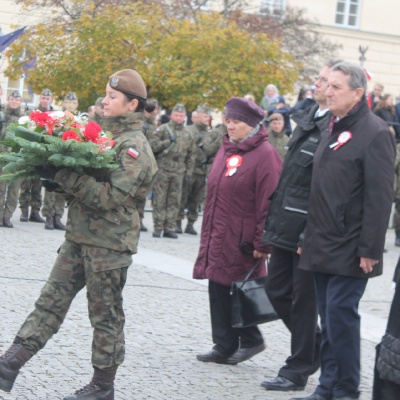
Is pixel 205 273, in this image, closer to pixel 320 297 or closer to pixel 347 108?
pixel 320 297

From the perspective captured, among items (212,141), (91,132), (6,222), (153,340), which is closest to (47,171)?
(91,132)

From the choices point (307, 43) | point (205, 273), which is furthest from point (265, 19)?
point (205, 273)

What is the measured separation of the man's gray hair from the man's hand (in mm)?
1063

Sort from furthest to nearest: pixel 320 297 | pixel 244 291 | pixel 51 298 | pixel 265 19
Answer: pixel 265 19
pixel 244 291
pixel 320 297
pixel 51 298

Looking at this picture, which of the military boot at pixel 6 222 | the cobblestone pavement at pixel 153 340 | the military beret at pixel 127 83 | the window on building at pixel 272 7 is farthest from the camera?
the window on building at pixel 272 7

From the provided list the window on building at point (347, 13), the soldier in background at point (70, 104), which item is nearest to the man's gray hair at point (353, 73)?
the soldier in background at point (70, 104)

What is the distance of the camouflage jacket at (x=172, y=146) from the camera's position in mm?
16891

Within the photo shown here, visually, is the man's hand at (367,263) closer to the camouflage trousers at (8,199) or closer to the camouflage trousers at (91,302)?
the camouflage trousers at (91,302)

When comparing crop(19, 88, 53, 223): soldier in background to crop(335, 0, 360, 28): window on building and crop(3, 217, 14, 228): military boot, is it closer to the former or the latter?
crop(3, 217, 14, 228): military boot

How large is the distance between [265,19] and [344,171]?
975 inches

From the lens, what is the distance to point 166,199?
56.1 ft

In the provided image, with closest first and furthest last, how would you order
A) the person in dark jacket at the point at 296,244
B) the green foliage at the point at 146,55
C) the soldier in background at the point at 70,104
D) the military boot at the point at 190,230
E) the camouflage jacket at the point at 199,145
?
the person in dark jacket at the point at 296,244 < the soldier in background at the point at 70,104 < the camouflage jacket at the point at 199,145 < the military boot at the point at 190,230 < the green foliage at the point at 146,55

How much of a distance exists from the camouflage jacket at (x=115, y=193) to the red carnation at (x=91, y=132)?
0.21 meters

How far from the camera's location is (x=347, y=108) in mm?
6711
